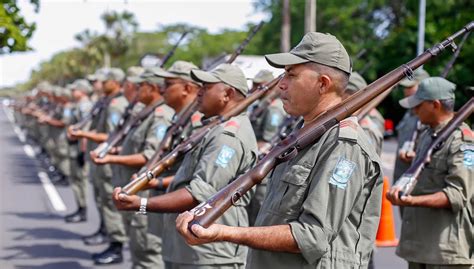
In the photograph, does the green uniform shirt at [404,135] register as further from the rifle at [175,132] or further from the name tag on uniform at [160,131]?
the rifle at [175,132]

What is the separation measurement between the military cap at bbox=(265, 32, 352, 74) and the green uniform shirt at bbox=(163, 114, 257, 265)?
1383mm

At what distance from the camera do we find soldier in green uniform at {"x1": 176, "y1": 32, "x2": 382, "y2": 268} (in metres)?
2.94

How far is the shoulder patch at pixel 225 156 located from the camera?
174 inches

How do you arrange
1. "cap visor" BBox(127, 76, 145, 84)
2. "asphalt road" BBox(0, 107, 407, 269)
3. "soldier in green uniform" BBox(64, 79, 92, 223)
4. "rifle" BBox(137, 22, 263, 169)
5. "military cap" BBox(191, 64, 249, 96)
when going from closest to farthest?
1. "military cap" BBox(191, 64, 249, 96)
2. "rifle" BBox(137, 22, 263, 169)
3. "cap visor" BBox(127, 76, 145, 84)
4. "asphalt road" BBox(0, 107, 407, 269)
5. "soldier in green uniform" BBox(64, 79, 92, 223)

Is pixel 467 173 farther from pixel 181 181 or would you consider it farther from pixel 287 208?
pixel 287 208

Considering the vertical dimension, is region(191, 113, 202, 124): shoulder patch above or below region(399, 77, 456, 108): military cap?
below

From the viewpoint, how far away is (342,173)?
295 centimetres

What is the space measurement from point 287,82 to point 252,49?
45149mm

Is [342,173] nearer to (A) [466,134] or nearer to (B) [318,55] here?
(B) [318,55]

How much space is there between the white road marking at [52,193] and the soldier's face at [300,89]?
1034 centimetres

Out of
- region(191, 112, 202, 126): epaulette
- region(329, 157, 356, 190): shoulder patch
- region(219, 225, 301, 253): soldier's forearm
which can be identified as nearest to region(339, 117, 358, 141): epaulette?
region(329, 157, 356, 190): shoulder patch

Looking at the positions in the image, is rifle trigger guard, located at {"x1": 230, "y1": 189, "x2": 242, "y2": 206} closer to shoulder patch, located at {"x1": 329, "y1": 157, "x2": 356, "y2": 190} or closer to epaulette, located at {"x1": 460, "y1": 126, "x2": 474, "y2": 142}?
shoulder patch, located at {"x1": 329, "y1": 157, "x2": 356, "y2": 190}

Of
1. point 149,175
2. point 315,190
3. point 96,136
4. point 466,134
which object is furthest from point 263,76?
point 315,190

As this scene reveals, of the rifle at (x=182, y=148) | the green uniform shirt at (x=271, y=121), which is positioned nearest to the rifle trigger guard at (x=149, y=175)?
the rifle at (x=182, y=148)
